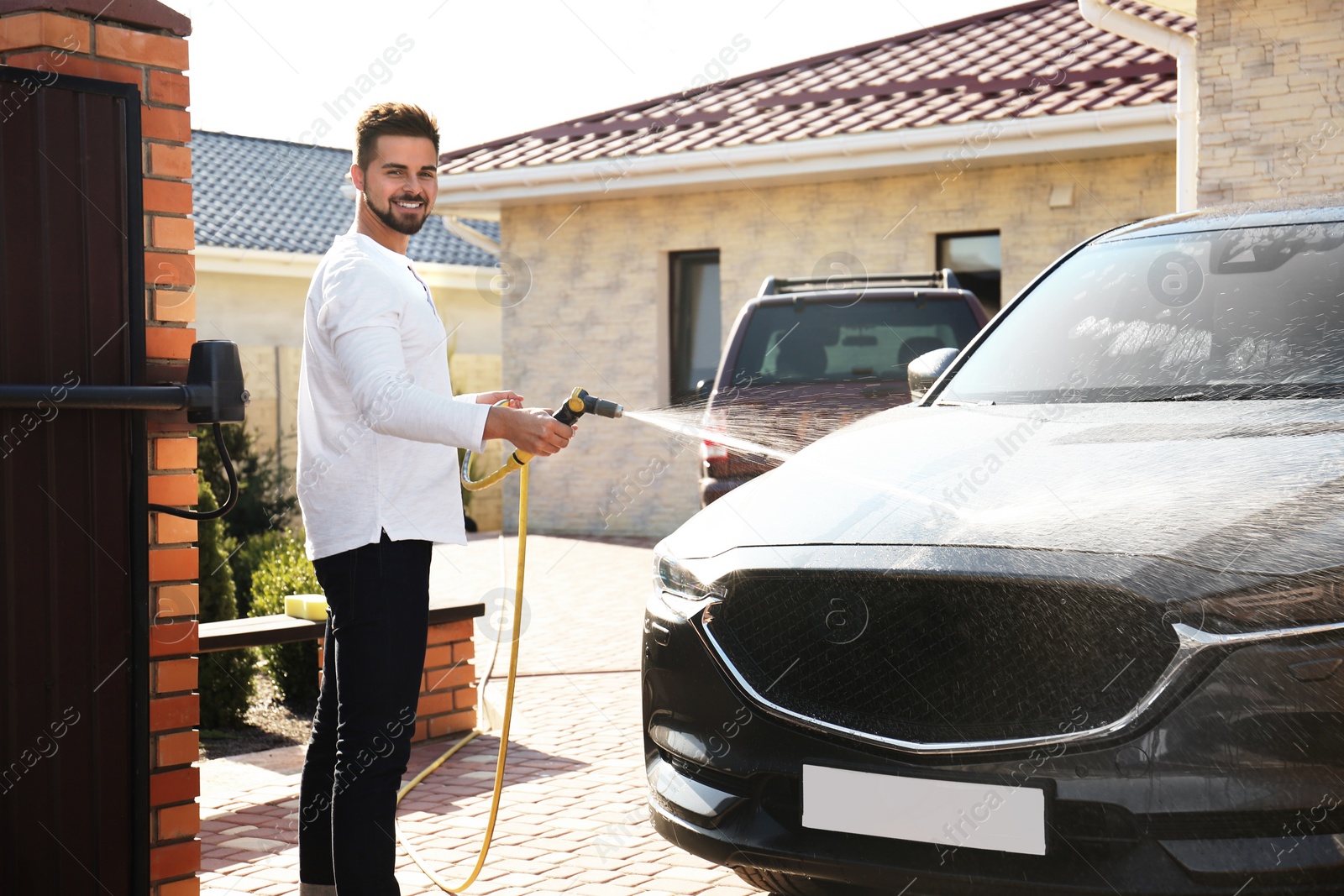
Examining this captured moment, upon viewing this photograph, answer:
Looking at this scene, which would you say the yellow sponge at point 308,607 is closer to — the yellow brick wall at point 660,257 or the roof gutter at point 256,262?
the yellow brick wall at point 660,257

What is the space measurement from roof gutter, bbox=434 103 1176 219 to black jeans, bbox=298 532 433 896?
9.93 metres

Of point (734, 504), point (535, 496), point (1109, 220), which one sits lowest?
point (535, 496)

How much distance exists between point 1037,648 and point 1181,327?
5.07ft

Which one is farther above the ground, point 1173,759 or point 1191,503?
point 1191,503

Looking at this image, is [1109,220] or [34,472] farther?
[1109,220]

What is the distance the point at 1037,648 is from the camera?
98.0 inches

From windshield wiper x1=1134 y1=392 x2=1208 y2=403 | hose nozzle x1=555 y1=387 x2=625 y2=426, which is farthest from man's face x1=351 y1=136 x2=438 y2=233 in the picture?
windshield wiper x1=1134 y1=392 x2=1208 y2=403

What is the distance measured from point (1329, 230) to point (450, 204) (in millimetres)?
13361

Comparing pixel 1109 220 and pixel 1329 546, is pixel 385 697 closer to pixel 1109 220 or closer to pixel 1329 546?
pixel 1329 546

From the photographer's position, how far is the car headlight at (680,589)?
2.97 m

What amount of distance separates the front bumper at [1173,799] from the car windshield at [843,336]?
5372 mm

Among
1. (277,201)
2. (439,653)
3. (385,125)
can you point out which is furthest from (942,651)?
(277,201)

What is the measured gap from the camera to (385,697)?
3088mm

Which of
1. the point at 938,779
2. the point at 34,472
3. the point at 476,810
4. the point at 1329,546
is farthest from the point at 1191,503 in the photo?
the point at 476,810
